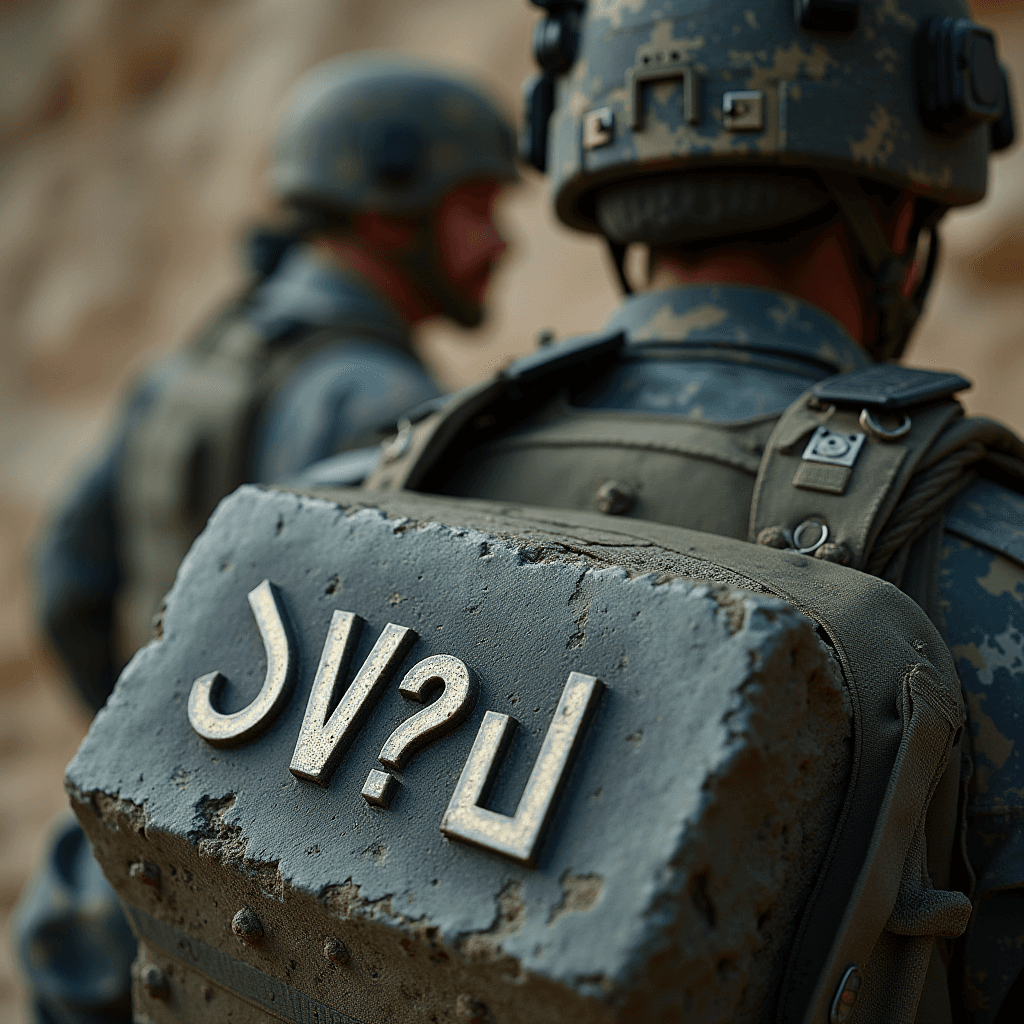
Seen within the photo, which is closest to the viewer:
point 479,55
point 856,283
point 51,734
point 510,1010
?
point 510,1010

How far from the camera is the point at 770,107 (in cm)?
122

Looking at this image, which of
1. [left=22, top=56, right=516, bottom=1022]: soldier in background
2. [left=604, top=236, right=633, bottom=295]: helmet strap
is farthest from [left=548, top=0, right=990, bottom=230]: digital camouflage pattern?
[left=22, top=56, right=516, bottom=1022]: soldier in background

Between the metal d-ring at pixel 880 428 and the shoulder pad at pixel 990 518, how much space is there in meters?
0.09

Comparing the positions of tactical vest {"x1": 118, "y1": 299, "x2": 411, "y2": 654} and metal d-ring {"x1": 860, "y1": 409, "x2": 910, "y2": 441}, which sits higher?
tactical vest {"x1": 118, "y1": 299, "x2": 411, "y2": 654}

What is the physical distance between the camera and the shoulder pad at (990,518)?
1006 millimetres

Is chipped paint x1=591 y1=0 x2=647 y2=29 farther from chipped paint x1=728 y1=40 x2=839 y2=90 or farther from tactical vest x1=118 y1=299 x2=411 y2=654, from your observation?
tactical vest x1=118 y1=299 x2=411 y2=654

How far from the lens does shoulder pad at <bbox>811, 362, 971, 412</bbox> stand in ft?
3.34

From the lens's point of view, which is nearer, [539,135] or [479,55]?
[539,135]

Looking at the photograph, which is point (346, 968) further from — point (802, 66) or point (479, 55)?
point (479, 55)

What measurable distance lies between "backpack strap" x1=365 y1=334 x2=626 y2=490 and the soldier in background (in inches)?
40.3

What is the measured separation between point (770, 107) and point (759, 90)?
0.08ft

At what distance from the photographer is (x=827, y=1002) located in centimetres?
77

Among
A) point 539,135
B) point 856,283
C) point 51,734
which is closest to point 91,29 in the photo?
point 51,734

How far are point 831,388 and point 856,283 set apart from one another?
0.37 metres
